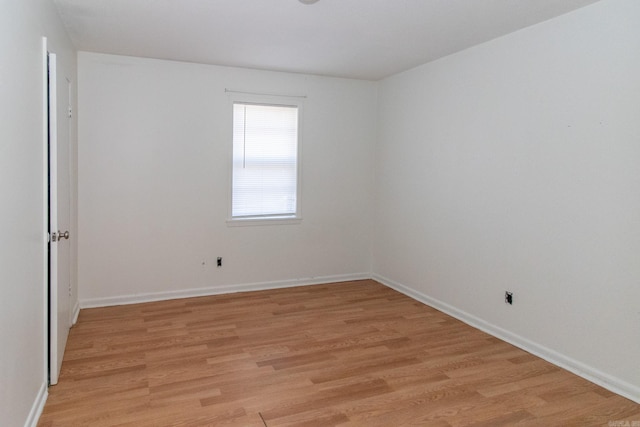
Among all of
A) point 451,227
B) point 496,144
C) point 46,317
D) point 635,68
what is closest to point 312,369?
point 46,317

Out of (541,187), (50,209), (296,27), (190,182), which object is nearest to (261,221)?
(190,182)

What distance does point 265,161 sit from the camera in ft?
16.8

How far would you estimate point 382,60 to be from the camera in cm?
450

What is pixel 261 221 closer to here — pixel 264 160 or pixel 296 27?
pixel 264 160

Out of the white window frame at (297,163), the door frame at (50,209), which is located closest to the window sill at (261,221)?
the white window frame at (297,163)

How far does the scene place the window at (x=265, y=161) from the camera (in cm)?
498

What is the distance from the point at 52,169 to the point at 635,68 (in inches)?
141

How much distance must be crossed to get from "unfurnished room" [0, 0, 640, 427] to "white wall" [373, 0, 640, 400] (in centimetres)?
2

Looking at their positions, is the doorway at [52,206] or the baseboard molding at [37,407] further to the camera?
the doorway at [52,206]

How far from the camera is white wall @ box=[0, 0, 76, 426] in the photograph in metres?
1.88

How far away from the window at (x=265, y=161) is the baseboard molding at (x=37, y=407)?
8.68 feet

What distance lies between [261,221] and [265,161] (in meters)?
0.68

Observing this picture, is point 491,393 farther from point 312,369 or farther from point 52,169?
point 52,169

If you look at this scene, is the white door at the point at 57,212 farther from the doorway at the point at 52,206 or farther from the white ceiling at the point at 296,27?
the white ceiling at the point at 296,27
